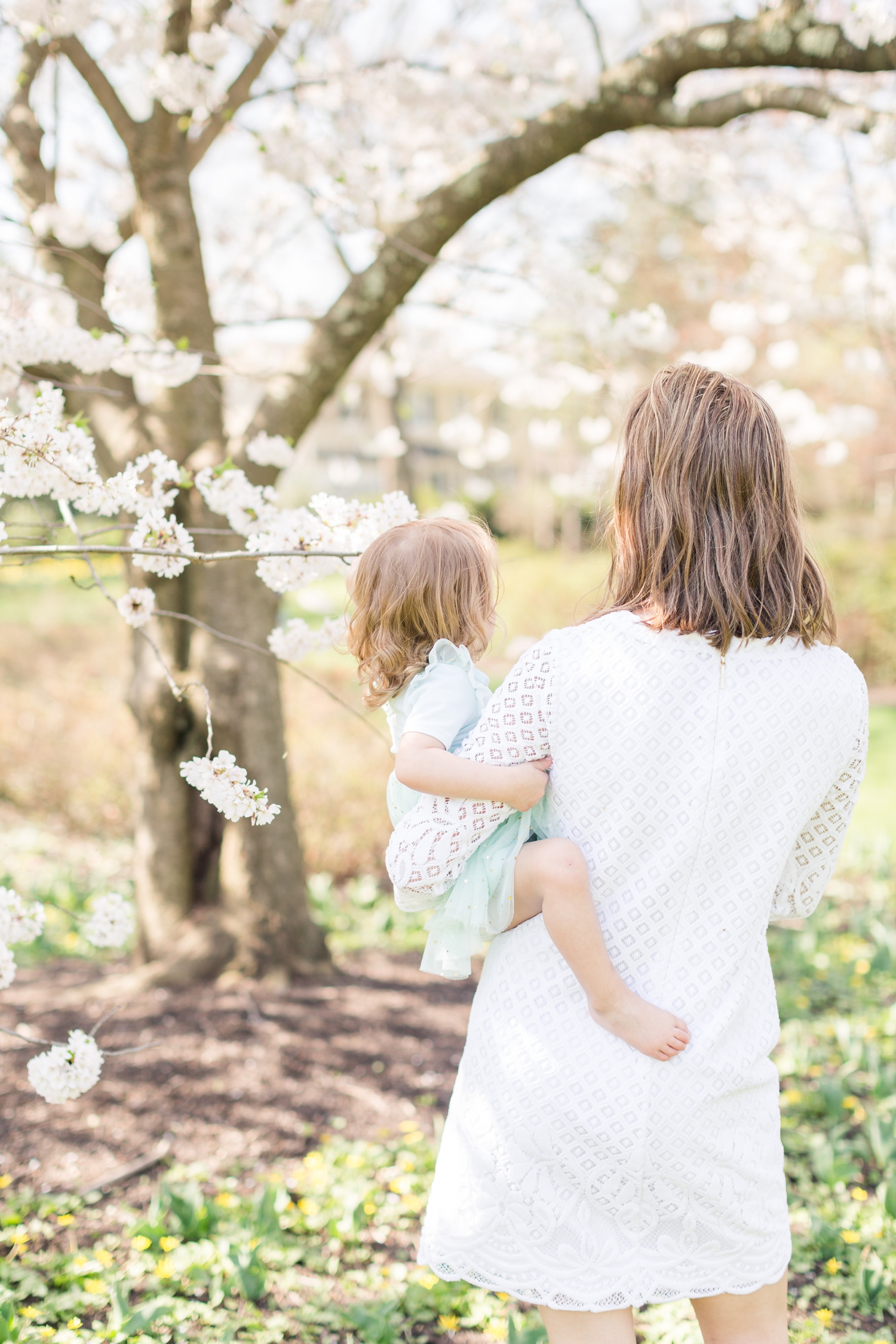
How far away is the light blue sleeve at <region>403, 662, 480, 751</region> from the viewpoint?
1.33m

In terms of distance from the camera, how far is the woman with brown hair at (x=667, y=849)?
1.21 meters

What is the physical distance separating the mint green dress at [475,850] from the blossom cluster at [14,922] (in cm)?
70

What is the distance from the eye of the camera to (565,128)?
9.94 feet

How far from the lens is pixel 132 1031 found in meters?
3.12

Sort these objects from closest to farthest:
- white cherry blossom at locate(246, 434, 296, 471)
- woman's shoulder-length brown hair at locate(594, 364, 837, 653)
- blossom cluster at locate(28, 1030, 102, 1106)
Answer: woman's shoulder-length brown hair at locate(594, 364, 837, 653), blossom cluster at locate(28, 1030, 102, 1106), white cherry blossom at locate(246, 434, 296, 471)

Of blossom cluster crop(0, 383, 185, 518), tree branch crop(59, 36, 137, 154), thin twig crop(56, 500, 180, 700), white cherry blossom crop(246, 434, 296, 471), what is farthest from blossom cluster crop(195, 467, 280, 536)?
tree branch crop(59, 36, 137, 154)

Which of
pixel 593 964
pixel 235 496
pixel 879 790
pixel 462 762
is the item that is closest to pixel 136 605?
pixel 235 496

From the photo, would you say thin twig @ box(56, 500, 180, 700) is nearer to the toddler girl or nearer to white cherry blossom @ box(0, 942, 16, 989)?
the toddler girl

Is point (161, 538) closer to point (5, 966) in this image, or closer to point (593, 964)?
point (5, 966)

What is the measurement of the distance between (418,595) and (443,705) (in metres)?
0.17

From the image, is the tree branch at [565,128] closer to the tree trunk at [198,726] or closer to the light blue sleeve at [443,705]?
the tree trunk at [198,726]

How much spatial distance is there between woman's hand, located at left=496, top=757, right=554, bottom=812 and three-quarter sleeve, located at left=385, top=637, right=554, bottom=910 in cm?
1

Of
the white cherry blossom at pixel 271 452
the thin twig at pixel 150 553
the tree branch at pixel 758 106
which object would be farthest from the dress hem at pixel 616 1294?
the tree branch at pixel 758 106

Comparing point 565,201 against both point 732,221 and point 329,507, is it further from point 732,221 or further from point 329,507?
point 329,507
